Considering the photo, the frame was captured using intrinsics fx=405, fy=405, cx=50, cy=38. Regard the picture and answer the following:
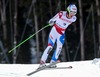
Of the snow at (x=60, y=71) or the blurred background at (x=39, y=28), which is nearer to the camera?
the snow at (x=60, y=71)

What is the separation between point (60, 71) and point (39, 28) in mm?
6651

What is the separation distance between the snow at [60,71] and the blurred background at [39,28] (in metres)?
4.87

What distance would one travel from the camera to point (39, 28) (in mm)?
14555

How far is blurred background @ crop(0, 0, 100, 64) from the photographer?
13946 mm

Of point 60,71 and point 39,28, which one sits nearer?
point 60,71

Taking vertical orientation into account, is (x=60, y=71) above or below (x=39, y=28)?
below

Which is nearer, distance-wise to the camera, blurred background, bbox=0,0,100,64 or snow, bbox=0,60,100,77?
snow, bbox=0,60,100,77

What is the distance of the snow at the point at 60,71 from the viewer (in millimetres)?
7730

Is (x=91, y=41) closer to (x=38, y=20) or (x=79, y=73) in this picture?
(x=38, y=20)

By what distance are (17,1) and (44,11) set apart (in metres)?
1.19

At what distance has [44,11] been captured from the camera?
1430cm

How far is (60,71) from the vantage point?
8.01 meters

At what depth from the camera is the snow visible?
25.4 feet

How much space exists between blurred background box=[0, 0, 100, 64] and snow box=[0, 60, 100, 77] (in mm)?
4875
